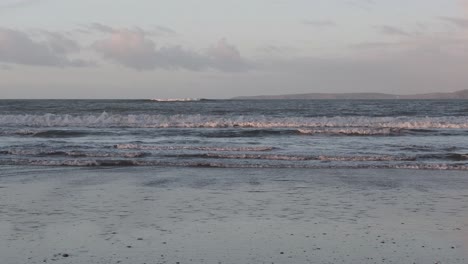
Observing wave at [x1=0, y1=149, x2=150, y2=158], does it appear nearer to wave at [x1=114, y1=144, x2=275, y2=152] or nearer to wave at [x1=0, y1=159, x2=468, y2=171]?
wave at [x1=0, y1=159, x2=468, y2=171]

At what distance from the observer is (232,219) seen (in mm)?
7805

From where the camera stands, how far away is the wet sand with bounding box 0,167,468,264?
6164 mm

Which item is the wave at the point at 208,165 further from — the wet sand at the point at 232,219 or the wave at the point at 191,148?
the wave at the point at 191,148

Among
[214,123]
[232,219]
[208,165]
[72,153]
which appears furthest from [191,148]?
[214,123]

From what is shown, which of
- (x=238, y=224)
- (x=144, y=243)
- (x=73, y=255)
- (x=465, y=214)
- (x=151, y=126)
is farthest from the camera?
(x=151, y=126)

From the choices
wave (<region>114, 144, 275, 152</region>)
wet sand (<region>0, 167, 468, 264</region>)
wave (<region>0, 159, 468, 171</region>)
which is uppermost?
wet sand (<region>0, 167, 468, 264</region>)

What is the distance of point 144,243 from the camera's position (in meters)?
6.58

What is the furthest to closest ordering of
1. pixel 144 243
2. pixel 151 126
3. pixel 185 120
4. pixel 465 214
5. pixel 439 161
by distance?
1. pixel 185 120
2. pixel 151 126
3. pixel 439 161
4. pixel 465 214
5. pixel 144 243

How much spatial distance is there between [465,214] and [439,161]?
7.88m

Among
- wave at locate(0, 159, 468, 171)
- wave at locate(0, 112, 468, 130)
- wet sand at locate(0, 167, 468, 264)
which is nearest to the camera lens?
wet sand at locate(0, 167, 468, 264)

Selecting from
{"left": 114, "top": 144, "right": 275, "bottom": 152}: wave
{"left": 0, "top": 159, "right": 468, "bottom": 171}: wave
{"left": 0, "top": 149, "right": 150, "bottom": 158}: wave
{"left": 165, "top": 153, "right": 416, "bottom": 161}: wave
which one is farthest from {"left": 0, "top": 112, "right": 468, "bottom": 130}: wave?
{"left": 0, "top": 159, "right": 468, "bottom": 171}: wave

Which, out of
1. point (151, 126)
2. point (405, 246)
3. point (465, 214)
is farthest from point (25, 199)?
point (151, 126)

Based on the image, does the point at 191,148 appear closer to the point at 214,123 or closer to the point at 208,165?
the point at 208,165

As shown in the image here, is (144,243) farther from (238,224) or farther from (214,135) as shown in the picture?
(214,135)
